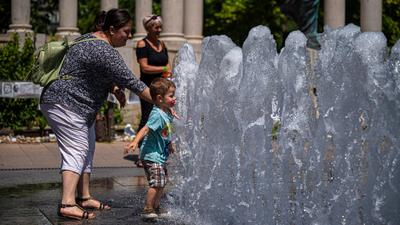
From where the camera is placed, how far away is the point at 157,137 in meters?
6.92

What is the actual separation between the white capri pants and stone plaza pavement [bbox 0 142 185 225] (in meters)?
0.48

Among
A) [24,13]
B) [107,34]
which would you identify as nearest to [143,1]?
[24,13]

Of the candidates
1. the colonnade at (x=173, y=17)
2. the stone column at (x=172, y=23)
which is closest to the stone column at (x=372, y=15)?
the colonnade at (x=173, y=17)

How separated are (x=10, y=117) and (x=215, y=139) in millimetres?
9684

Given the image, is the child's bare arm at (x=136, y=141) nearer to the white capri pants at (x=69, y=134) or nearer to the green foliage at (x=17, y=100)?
the white capri pants at (x=69, y=134)

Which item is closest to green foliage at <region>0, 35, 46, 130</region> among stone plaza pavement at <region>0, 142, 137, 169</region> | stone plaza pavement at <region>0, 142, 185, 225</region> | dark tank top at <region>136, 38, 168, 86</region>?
stone plaza pavement at <region>0, 142, 137, 169</region>

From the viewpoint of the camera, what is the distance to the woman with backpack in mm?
6828

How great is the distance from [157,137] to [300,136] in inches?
51.7

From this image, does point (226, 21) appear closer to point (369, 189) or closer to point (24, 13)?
point (24, 13)

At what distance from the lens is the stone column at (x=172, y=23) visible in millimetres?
20000

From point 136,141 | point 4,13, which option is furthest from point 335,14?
point 136,141

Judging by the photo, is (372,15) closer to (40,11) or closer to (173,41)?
(173,41)

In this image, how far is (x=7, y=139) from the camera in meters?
15.1

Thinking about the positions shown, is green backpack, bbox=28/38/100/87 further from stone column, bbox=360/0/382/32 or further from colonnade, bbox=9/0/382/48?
stone column, bbox=360/0/382/32
